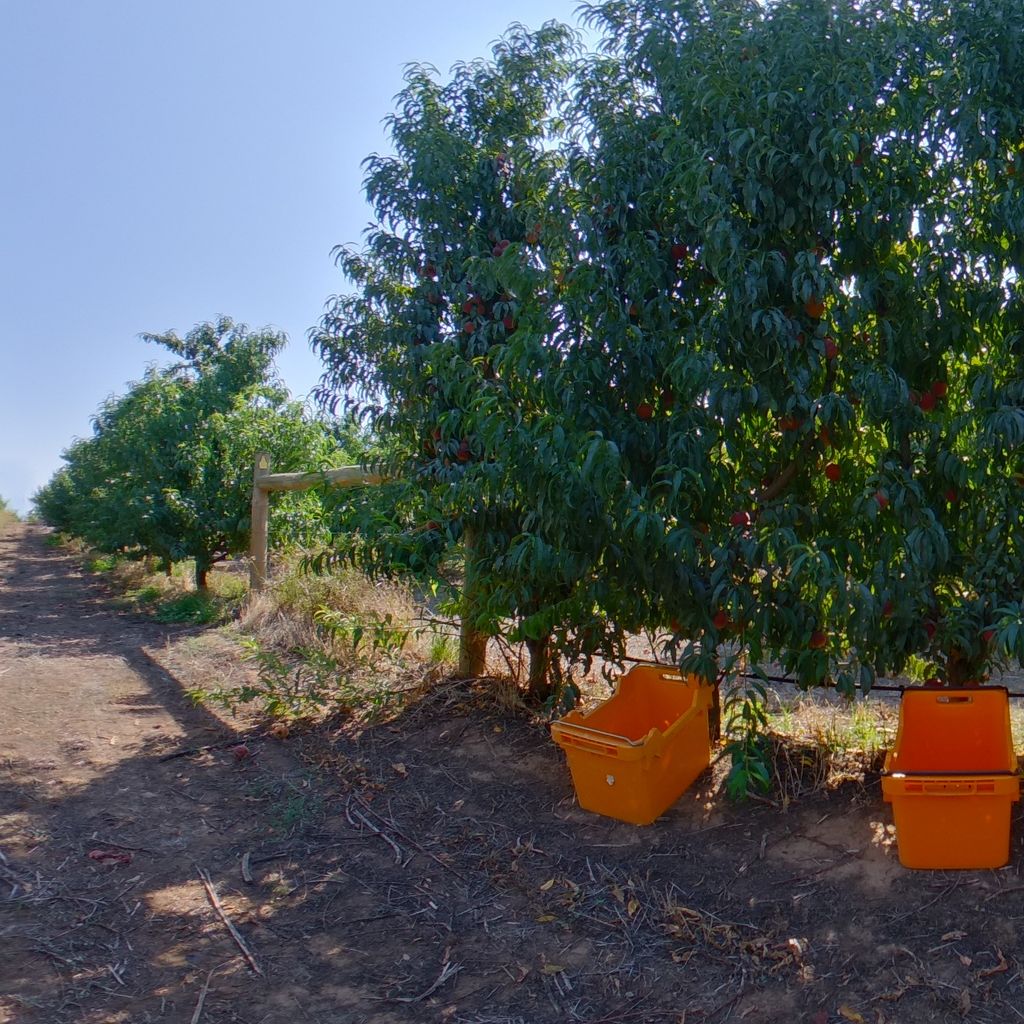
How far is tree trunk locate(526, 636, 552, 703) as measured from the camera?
549 centimetres

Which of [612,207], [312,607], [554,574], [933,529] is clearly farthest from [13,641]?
[933,529]

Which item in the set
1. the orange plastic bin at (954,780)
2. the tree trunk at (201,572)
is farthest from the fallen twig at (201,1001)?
the tree trunk at (201,572)

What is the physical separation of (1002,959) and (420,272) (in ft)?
13.5

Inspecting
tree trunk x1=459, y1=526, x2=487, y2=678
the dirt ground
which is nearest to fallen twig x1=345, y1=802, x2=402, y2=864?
the dirt ground

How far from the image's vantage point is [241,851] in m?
4.24

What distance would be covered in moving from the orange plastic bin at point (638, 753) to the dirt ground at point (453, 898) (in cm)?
9

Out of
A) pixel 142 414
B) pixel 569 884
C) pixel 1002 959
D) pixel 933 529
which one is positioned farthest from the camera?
pixel 142 414

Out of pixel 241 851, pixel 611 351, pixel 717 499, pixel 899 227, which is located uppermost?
pixel 899 227

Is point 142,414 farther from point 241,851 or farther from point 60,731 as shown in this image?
point 241,851

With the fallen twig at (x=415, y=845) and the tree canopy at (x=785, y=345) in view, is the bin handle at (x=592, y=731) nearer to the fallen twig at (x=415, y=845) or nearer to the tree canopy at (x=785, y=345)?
the tree canopy at (x=785, y=345)

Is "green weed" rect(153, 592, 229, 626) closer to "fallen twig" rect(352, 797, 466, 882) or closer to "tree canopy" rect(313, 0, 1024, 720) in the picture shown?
"fallen twig" rect(352, 797, 466, 882)

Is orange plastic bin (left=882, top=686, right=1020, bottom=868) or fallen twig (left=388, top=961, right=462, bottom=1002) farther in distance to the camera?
orange plastic bin (left=882, top=686, right=1020, bottom=868)

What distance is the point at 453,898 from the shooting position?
380cm

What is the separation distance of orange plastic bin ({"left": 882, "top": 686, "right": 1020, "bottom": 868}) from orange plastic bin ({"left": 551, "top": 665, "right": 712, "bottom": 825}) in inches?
32.1
